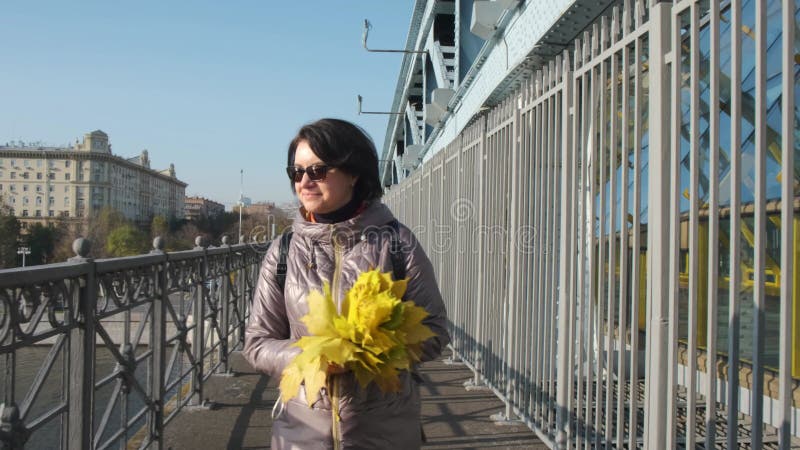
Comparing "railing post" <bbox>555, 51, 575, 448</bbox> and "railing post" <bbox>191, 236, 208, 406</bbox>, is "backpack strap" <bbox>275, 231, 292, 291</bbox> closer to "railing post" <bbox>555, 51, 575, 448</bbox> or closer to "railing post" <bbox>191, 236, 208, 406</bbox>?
"railing post" <bbox>555, 51, 575, 448</bbox>

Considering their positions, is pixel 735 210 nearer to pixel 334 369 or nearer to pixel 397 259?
pixel 397 259

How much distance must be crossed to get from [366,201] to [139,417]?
8.50 ft

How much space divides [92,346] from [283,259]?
4.26 feet

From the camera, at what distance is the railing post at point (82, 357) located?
2.87 meters

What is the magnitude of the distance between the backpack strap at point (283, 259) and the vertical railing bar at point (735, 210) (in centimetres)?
156

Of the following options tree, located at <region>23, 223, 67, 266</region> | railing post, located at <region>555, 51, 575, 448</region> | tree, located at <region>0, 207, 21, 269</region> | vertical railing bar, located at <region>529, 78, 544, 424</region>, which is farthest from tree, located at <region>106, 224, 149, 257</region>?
railing post, located at <region>555, 51, 575, 448</region>

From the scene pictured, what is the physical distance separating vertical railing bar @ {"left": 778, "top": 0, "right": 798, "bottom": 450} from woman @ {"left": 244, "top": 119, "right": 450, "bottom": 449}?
3.54 ft

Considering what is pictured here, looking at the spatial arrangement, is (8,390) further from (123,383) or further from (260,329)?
(123,383)

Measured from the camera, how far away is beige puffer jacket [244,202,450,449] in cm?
207

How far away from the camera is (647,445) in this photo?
2.61 m

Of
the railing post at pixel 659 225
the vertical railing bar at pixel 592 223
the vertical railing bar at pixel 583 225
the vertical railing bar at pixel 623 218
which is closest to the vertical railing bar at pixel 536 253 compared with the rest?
the vertical railing bar at pixel 583 225

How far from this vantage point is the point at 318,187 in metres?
2.26

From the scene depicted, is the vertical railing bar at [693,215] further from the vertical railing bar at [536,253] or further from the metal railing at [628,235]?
the vertical railing bar at [536,253]

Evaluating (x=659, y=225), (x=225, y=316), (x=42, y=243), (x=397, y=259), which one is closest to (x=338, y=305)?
(x=397, y=259)
